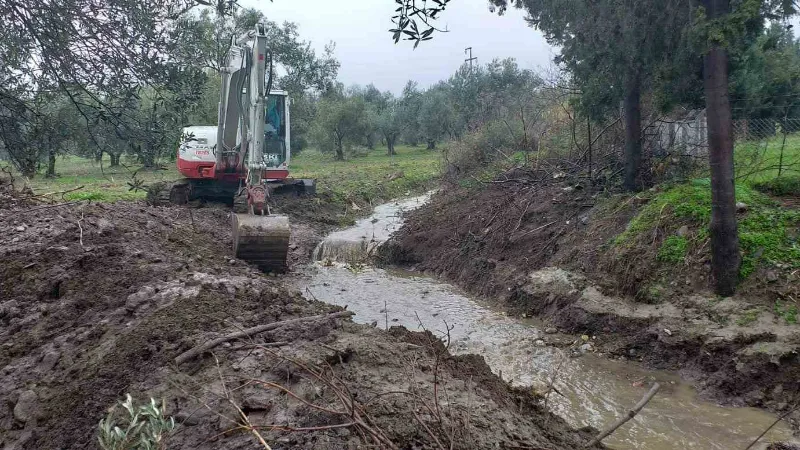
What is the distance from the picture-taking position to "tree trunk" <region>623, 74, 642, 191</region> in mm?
10703

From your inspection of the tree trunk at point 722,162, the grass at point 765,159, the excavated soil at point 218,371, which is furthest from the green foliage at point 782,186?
the excavated soil at point 218,371

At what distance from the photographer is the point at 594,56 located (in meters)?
9.33

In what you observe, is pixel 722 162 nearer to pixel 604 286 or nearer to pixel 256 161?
pixel 604 286

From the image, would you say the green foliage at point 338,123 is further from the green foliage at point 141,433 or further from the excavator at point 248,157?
the green foliage at point 141,433

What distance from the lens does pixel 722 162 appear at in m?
7.41

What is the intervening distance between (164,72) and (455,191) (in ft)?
40.2

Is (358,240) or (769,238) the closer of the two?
(769,238)

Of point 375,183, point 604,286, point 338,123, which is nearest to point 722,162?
point 604,286

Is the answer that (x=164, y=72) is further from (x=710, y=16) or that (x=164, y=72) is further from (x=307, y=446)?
(x=710, y=16)

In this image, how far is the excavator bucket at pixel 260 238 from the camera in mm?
10695

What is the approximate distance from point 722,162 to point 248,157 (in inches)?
375

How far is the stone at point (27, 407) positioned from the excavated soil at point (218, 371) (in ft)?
0.03

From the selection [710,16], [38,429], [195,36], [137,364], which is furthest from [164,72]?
[710,16]

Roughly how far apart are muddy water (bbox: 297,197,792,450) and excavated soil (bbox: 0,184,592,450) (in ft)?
5.07
